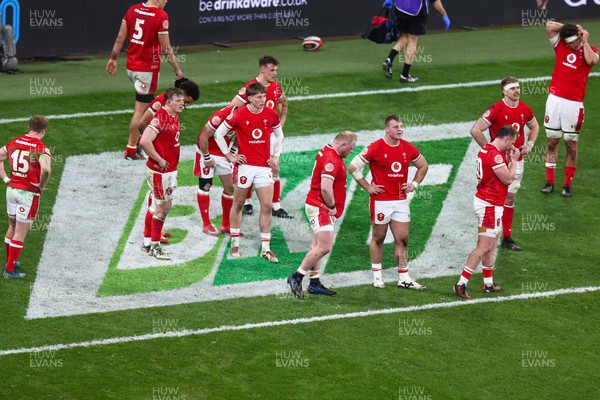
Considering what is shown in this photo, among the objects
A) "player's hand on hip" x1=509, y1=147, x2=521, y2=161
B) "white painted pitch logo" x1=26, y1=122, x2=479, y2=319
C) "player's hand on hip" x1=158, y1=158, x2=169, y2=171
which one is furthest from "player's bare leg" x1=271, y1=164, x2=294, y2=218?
"player's hand on hip" x1=509, y1=147, x2=521, y2=161

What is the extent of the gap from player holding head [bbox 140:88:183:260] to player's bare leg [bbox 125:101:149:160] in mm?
3105

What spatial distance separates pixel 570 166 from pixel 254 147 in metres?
5.32

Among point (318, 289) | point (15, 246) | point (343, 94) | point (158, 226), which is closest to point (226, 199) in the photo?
point (158, 226)

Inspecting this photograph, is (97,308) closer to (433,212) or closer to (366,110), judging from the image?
(433,212)

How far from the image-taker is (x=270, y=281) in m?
14.7

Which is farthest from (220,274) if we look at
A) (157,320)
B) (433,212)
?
(433,212)

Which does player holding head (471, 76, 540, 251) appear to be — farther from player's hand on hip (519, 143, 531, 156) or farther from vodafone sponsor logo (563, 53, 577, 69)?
vodafone sponsor logo (563, 53, 577, 69)

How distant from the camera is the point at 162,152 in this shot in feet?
48.5

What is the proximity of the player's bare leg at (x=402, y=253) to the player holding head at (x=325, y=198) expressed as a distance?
0.74 metres

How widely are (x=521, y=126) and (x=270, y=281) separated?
3.86 meters

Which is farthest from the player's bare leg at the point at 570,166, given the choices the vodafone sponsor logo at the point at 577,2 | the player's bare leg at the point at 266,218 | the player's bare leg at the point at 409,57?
the vodafone sponsor logo at the point at 577,2

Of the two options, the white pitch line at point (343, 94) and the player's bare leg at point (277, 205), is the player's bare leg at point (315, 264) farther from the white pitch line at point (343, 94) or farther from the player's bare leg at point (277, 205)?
the white pitch line at point (343, 94)

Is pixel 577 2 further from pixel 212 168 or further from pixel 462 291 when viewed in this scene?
pixel 462 291

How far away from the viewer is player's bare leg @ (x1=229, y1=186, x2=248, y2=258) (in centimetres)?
1507
